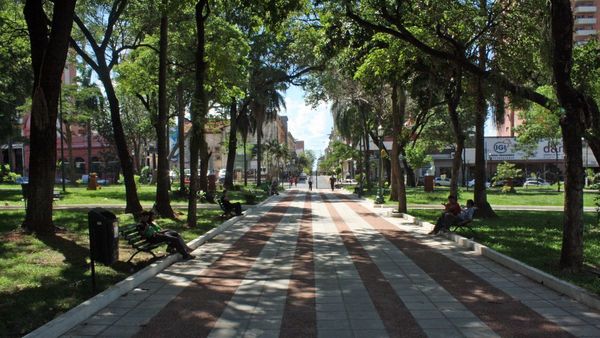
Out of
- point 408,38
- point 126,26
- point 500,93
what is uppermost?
point 126,26

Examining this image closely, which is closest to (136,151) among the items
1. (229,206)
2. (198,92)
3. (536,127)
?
(536,127)

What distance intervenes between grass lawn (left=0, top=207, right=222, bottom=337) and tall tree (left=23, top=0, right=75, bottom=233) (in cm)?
55

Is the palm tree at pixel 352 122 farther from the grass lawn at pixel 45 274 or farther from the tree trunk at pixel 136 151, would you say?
the grass lawn at pixel 45 274

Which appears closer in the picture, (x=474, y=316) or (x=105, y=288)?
(x=474, y=316)

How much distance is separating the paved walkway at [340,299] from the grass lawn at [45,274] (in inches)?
18.6

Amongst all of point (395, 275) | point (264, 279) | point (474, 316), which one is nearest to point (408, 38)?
point (395, 275)

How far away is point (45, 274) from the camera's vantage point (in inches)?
318

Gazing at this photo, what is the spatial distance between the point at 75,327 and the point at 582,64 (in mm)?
9758

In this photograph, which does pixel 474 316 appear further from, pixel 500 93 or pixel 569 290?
pixel 500 93

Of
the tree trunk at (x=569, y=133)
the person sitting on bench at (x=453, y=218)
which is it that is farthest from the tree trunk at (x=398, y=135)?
the tree trunk at (x=569, y=133)

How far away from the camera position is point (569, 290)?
7.27 metres

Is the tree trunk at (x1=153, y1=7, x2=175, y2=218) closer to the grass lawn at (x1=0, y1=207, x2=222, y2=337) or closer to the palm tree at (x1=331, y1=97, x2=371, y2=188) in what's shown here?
the grass lawn at (x1=0, y1=207, x2=222, y2=337)

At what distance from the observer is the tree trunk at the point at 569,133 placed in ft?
27.6

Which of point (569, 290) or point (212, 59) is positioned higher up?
point (212, 59)
